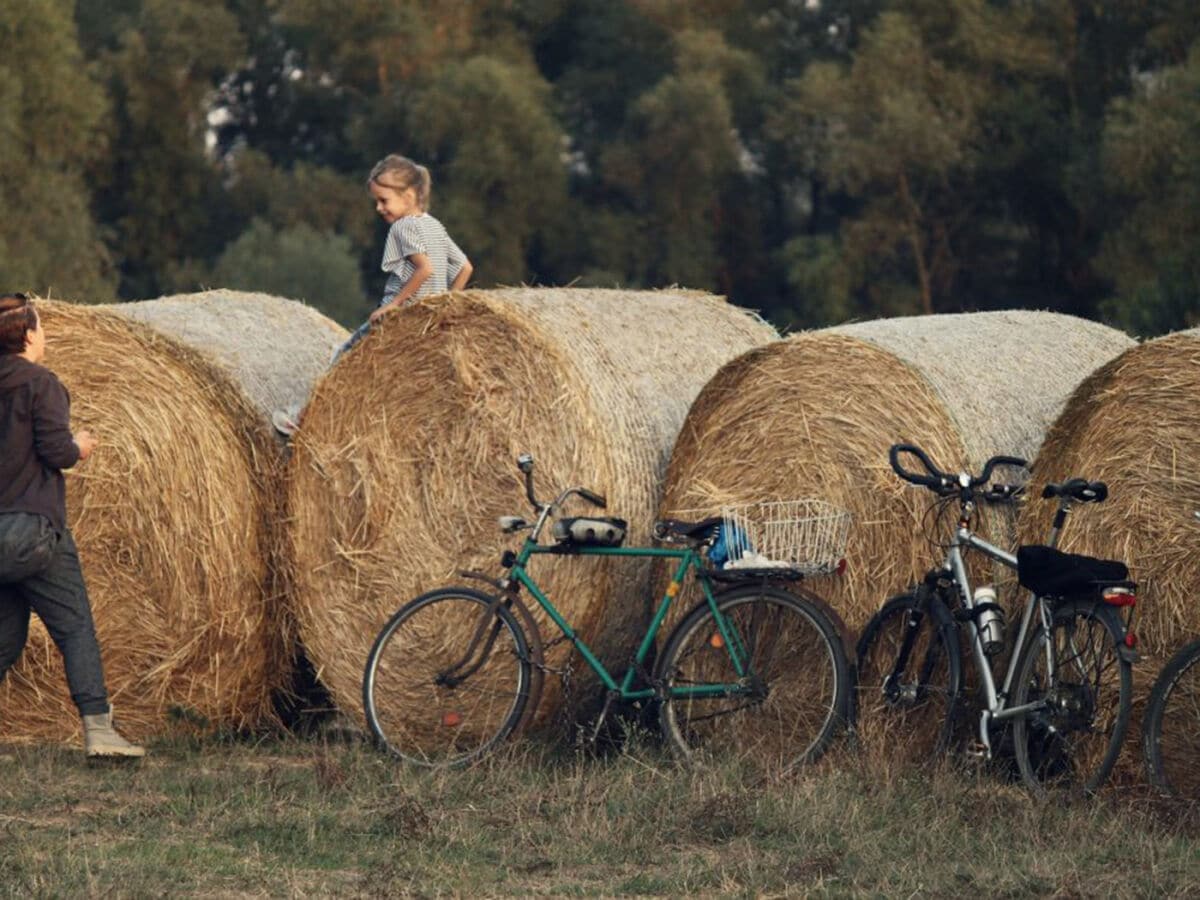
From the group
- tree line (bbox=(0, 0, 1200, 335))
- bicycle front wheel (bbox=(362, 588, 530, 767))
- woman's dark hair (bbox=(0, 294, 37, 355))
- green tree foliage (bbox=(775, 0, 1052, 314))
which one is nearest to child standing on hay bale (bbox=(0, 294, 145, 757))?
woman's dark hair (bbox=(0, 294, 37, 355))

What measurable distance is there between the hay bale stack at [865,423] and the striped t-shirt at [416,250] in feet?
5.24

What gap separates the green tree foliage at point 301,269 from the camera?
3806 centimetres

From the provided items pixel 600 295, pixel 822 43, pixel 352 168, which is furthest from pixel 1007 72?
pixel 600 295

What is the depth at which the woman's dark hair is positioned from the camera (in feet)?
29.9

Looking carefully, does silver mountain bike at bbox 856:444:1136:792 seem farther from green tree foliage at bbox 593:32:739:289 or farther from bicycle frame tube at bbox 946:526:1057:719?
green tree foliage at bbox 593:32:739:289

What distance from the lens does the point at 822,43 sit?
4616cm

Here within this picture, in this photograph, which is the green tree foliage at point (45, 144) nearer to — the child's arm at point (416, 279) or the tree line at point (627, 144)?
the tree line at point (627, 144)

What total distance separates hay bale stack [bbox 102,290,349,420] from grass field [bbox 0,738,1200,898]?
7.69ft

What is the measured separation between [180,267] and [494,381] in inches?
1319

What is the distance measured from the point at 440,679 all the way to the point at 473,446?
3.87ft

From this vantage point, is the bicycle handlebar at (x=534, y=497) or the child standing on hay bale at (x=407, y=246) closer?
the bicycle handlebar at (x=534, y=497)

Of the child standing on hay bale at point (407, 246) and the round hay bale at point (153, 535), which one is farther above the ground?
the child standing on hay bale at point (407, 246)

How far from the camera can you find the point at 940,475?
8.48 meters

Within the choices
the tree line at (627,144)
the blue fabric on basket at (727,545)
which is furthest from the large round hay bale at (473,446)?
the tree line at (627,144)
